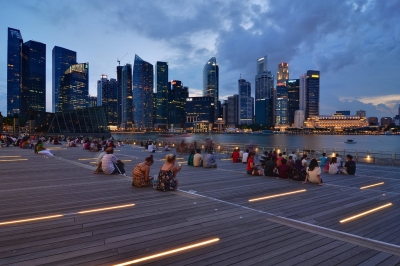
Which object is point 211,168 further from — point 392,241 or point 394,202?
point 392,241

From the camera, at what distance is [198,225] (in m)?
5.22

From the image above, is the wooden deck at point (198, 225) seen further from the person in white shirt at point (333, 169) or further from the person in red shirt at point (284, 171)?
the person in white shirt at point (333, 169)

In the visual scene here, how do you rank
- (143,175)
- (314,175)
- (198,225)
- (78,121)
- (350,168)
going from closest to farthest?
(198,225) < (143,175) < (314,175) < (350,168) < (78,121)

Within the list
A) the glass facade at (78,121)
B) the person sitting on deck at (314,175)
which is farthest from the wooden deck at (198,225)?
the glass facade at (78,121)

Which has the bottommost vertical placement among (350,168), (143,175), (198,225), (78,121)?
(198,225)

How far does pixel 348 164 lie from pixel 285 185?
5.23 meters

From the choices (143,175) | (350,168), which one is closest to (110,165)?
(143,175)

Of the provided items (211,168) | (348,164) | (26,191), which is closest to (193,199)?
(26,191)

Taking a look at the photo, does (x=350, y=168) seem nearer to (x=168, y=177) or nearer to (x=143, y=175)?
(x=168, y=177)

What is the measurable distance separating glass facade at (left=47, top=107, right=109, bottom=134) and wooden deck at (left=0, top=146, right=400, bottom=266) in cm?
7205

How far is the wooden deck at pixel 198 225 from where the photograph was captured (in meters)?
3.94

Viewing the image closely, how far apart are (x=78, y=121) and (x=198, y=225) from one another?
7949cm

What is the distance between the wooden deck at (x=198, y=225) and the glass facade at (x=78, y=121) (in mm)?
72053

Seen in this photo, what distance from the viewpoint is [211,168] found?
553 inches
